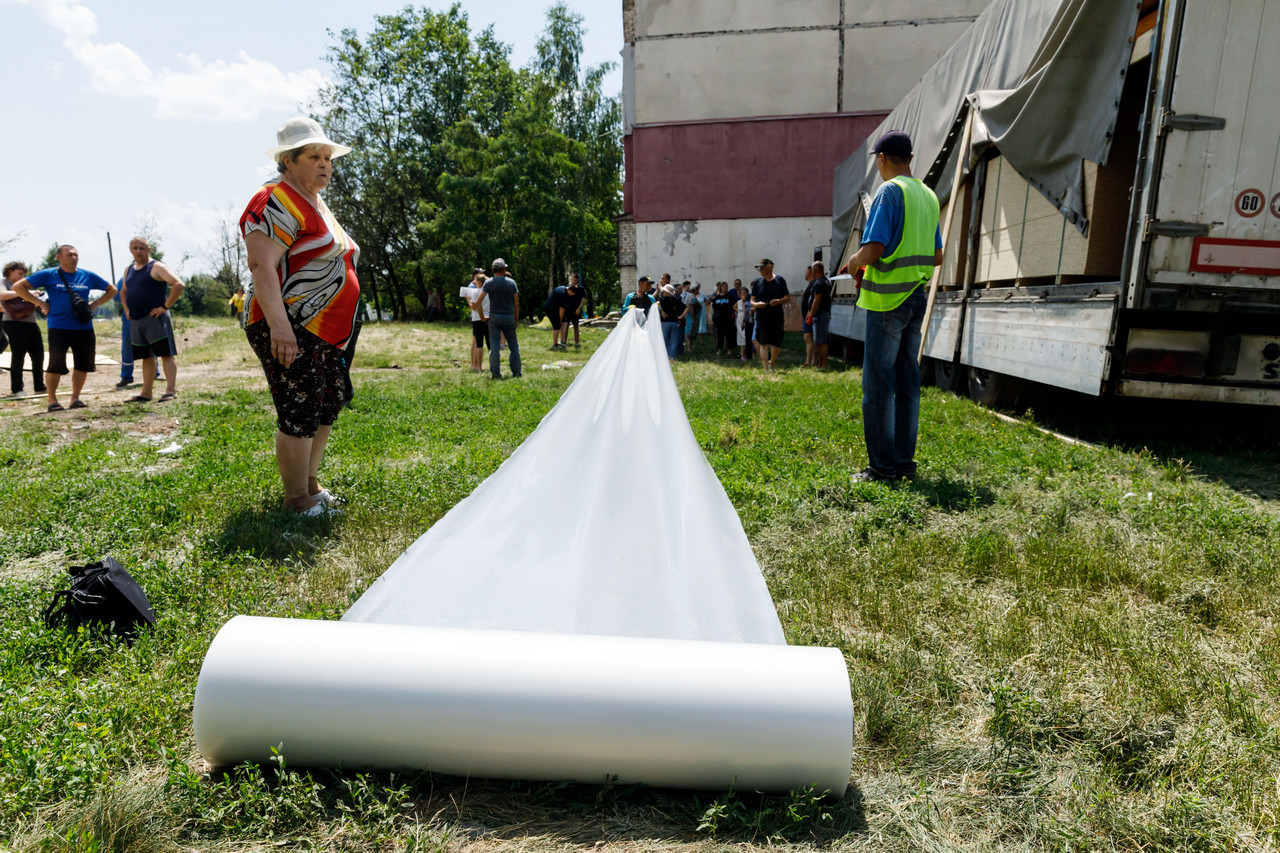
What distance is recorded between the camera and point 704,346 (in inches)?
731

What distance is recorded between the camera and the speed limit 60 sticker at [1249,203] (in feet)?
15.3

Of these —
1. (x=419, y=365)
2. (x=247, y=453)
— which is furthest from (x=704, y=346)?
(x=247, y=453)

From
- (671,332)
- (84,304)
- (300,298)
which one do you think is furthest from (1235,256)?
(84,304)

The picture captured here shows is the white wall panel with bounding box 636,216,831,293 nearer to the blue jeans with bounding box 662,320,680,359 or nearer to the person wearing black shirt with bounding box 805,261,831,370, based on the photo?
the blue jeans with bounding box 662,320,680,359

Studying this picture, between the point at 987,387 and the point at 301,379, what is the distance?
20.6 feet

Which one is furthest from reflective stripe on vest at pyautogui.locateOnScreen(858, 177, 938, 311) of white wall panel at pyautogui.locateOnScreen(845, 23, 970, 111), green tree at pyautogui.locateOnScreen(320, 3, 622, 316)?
green tree at pyautogui.locateOnScreen(320, 3, 622, 316)

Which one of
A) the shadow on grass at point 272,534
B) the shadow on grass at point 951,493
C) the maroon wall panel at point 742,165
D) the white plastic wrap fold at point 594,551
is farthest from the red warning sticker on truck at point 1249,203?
the maroon wall panel at point 742,165

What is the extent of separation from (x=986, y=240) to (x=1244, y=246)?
286 centimetres

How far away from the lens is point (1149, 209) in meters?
4.73

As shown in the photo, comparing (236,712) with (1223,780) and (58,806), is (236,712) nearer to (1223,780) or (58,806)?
(58,806)

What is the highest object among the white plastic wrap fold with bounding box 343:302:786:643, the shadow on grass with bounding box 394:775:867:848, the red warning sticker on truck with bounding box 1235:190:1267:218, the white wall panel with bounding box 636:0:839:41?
the white wall panel with bounding box 636:0:839:41

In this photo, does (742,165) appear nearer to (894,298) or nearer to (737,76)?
(737,76)

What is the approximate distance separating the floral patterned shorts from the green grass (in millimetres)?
515

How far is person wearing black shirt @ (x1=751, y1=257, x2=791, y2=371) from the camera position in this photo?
1149cm
